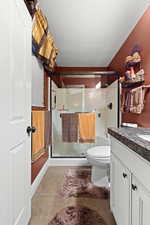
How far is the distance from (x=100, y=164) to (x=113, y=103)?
145cm

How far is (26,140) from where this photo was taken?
147cm

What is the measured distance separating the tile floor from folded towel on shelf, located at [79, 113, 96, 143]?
1.02 m

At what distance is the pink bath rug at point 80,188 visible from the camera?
206 centimetres

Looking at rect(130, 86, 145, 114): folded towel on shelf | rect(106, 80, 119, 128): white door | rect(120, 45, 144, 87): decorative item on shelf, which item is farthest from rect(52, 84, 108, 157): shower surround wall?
rect(130, 86, 145, 114): folded towel on shelf

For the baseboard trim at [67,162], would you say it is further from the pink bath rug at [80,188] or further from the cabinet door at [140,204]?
the cabinet door at [140,204]

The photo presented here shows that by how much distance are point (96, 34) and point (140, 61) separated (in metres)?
0.79

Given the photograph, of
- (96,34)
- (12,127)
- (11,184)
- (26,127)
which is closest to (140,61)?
(96,34)

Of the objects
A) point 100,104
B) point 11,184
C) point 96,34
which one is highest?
point 96,34

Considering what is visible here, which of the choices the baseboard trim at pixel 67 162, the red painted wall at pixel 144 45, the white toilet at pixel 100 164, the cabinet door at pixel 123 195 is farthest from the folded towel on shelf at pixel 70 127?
the cabinet door at pixel 123 195

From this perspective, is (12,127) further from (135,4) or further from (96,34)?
(96,34)

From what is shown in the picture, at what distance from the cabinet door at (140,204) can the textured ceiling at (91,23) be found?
5.70 feet

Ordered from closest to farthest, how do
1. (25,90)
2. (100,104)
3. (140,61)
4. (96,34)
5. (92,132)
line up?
(25,90) < (140,61) < (96,34) < (92,132) < (100,104)

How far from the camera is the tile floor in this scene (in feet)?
5.28

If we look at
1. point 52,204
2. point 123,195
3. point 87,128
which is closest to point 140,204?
point 123,195
